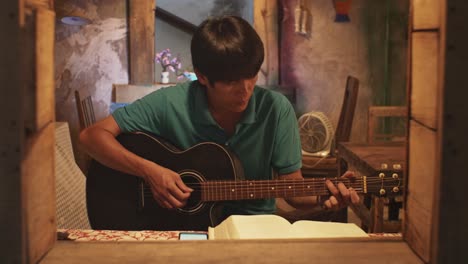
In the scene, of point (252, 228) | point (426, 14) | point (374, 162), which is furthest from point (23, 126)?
point (374, 162)

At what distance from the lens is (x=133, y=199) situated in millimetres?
2178

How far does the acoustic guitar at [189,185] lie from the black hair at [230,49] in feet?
0.92

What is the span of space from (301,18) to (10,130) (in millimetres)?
5236

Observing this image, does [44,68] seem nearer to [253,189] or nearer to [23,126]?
[23,126]

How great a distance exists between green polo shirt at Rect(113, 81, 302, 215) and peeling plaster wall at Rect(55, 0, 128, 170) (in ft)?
13.4

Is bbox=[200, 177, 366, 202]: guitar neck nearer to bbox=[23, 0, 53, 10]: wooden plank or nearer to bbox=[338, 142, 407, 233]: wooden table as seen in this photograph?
bbox=[338, 142, 407, 233]: wooden table

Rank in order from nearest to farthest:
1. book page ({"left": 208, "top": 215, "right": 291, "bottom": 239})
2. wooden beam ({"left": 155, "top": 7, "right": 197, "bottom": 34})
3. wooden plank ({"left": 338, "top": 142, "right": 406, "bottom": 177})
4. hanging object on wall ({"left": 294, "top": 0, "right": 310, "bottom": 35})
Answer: book page ({"left": 208, "top": 215, "right": 291, "bottom": 239})
wooden plank ({"left": 338, "top": 142, "right": 406, "bottom": 177})
hanging object on wall ({"left": 294, "top": 0, "right": 310, "bottom": 35})
wooden beam ({"left": 155, "top": 7, "right": 197, "bottom": 34})

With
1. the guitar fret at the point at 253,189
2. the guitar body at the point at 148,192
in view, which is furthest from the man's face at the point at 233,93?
the guitar fret at the point at 253,189

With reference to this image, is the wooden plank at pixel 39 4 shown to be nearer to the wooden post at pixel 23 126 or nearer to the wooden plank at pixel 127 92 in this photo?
the wooden post at pixel 23 126

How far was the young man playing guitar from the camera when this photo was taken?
6.66 feet

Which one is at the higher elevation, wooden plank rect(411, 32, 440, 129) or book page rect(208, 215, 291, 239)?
wooden plank rect(411, 32, 440, 129)

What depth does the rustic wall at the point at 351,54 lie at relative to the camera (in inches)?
236

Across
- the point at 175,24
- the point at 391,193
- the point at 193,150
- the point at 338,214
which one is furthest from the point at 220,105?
the point at 175,24

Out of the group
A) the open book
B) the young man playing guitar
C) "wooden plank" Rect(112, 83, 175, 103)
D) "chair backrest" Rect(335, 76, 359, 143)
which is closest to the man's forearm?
the young man playing guitar
